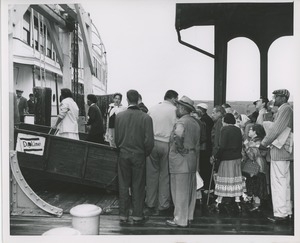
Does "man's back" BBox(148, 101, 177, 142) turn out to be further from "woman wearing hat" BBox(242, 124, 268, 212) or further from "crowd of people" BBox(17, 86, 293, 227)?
"woman wearing hat" BBox(242, 124, 268, 212)

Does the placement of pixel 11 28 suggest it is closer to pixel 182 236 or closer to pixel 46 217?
pixel 46 217

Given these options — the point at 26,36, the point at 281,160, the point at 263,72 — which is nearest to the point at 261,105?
the point at 263,72

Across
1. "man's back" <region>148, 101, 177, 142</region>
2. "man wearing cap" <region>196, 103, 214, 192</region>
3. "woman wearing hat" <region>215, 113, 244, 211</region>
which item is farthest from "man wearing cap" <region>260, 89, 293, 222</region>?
"man's back" <region>148, 101, 177, 142</region>

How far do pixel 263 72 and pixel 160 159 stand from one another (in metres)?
1.58

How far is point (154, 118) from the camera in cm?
467

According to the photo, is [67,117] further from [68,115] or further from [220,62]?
[220,62]

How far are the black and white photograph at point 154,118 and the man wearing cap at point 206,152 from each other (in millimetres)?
14

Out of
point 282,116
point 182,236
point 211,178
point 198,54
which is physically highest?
point 198,54

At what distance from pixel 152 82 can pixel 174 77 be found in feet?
0.85

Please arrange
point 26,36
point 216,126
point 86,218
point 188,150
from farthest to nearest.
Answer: point 216,126
point 26,36
point 188,150
point 86,218

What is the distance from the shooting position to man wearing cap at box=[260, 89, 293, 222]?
4.36 meters

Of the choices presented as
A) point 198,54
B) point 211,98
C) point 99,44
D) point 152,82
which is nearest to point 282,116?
Result: point 211,98

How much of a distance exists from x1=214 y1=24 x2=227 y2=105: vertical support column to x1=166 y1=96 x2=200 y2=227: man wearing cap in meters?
0.54

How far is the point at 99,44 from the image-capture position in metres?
4.64
